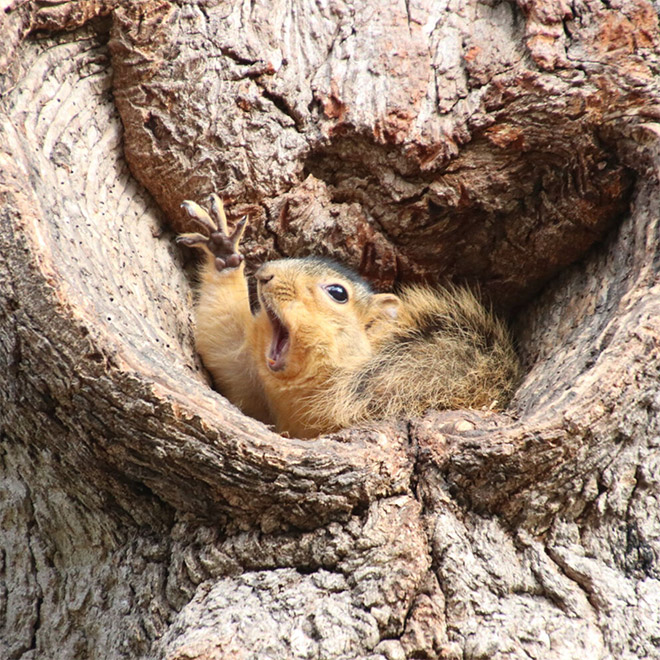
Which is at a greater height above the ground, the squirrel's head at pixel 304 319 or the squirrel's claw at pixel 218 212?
the squirrel's claw at pixel 218 212

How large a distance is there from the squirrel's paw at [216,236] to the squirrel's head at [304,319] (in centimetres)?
23

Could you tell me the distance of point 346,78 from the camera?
388 centimetres

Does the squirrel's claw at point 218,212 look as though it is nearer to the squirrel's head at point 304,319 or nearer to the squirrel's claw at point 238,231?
the squirrel's claw at point 238,231

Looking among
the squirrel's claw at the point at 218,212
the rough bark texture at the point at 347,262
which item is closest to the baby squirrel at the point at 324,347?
the squirrel's claw at the point at 218,212

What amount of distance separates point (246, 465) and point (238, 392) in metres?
1.68

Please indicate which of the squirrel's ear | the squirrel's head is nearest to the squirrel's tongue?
the squirrel's head

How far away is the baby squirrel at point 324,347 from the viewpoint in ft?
12.4

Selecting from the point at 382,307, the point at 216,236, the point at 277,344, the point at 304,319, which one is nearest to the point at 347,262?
the point at 382,307

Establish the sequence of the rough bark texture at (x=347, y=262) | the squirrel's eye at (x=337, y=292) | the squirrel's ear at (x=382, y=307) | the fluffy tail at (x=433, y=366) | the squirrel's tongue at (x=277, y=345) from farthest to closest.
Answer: the squirrel's ear at (x=382, y=307)
the squirrel's eye at (x=337, y=292)
the squirrel's tongue at (x=277, y=345)
the fluffy tail at (x=433, y=366)
the rough bark texture at (x=347, y=262)

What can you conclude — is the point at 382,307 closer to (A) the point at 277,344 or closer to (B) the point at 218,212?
(A) the point at 277,344

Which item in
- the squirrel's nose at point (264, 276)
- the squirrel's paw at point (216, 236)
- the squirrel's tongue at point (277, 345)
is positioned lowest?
the squirrel's tongue at point (277, 345)

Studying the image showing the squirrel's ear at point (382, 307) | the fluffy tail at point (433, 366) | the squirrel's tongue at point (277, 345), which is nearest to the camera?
the fluffy tail at point (433, 366)

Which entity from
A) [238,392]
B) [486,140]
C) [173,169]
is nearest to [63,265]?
[173,169]

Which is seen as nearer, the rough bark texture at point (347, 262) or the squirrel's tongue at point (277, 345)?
the rough bark texture at point (347, 262)
